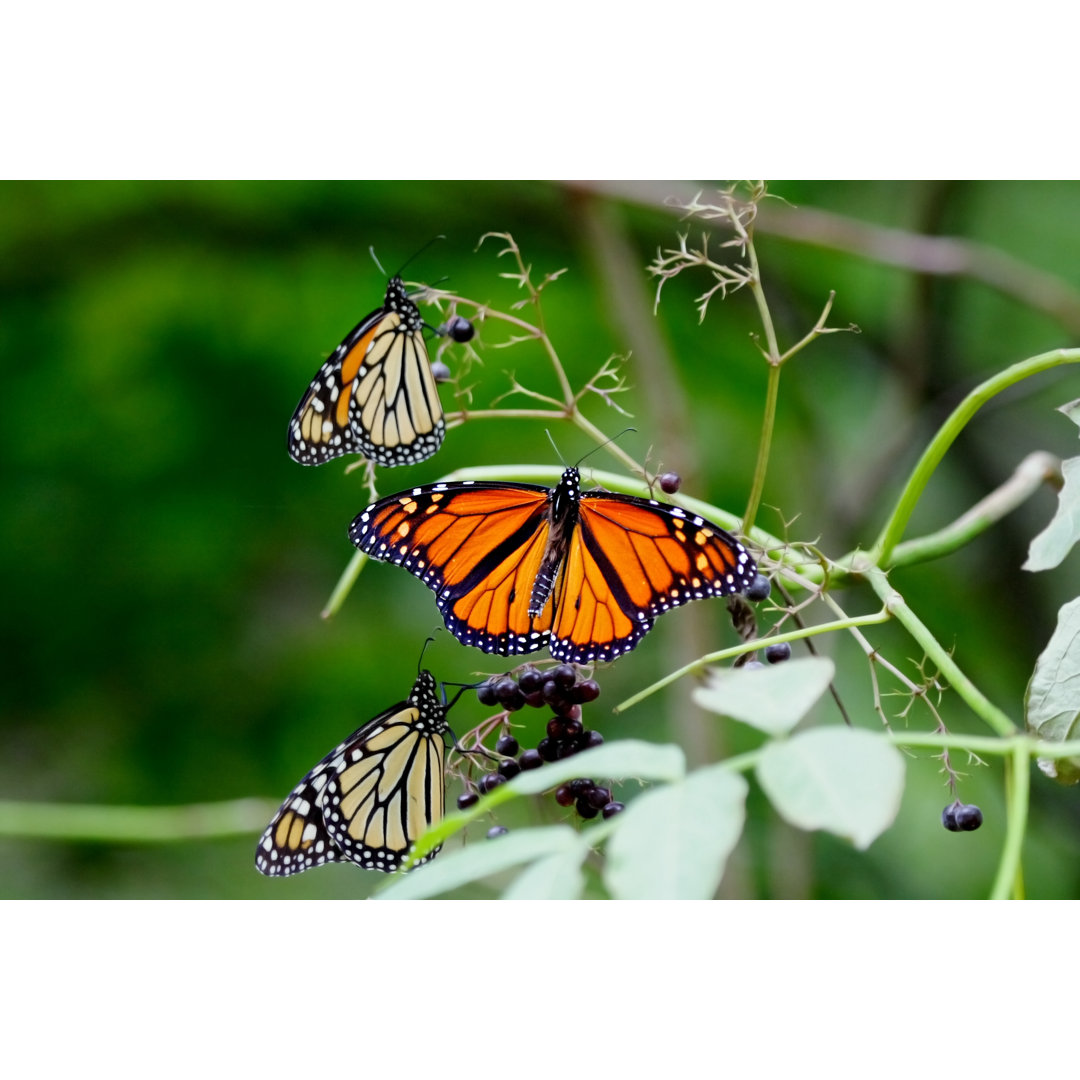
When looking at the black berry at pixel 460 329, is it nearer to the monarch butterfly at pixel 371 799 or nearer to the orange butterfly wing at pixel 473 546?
the orange butterfly wing at pixel 473 546

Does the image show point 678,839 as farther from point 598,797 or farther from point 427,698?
point 427,698

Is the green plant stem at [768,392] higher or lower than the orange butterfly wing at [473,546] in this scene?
higher

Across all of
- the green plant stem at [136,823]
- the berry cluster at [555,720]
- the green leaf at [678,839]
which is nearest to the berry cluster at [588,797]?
the berry cluster at [555,720]

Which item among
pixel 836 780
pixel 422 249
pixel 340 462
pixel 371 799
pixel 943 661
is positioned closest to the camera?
pixel 836 780

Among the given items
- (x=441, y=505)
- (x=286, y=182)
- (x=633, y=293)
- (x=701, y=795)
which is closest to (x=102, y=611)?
(x=286, y=182)

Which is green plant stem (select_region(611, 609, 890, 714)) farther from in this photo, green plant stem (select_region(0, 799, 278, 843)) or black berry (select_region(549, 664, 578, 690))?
green plant stem (select_region(0, 799, 278, 843))

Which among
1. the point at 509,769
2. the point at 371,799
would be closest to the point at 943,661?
the point at 509,769

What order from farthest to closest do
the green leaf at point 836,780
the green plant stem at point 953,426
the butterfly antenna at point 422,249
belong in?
the butterfly antenna at point 422,249 → the green plant stem at point 953,426 → the green leaf at point 836,780
